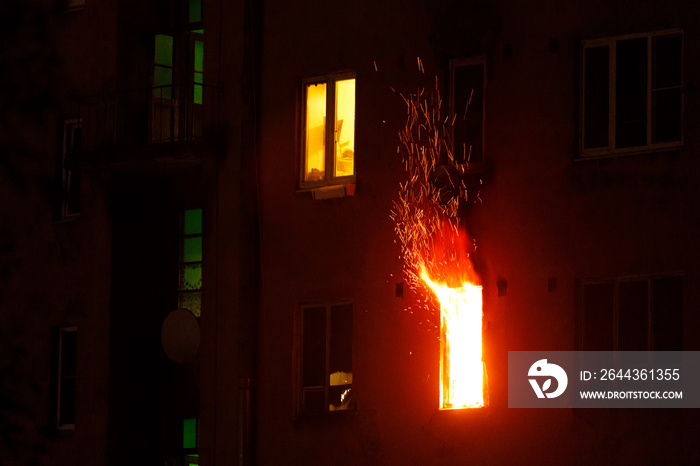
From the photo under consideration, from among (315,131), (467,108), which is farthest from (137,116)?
(467,108)

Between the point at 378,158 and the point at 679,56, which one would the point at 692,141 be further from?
the point at 378,158

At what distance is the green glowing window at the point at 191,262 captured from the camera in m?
22.1

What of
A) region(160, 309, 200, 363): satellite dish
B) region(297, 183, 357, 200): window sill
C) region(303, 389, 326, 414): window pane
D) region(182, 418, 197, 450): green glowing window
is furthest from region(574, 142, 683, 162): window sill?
region(182, 418, 197, 450): green glowing window

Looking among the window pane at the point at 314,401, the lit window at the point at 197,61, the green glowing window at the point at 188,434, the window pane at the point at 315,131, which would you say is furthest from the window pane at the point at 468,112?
the green glowing window at the point at 188,434

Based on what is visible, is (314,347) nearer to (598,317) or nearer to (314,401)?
(314,401)

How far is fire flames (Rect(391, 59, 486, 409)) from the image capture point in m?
17.4

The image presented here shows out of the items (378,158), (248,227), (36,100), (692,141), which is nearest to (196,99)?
(248,227)

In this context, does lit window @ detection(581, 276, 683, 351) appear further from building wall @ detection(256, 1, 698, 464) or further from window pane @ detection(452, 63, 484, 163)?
window pane @ detection(452, 63, 484, 163)

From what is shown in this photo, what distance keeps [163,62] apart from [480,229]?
25.6ft

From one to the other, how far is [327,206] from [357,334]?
184cm

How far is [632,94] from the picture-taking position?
54.5 feet

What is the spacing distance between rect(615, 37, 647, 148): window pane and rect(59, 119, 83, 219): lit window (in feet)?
31.9

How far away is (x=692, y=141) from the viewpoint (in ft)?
51.8

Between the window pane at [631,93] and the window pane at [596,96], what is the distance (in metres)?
0.14
